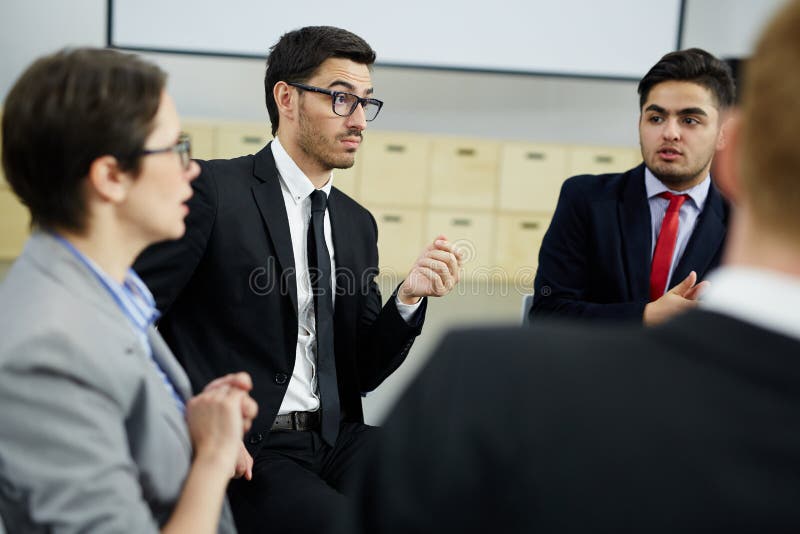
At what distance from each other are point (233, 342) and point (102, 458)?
0.79m

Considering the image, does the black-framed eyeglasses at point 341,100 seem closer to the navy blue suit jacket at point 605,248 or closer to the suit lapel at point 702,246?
the navy blue suit jacket at point 605,248

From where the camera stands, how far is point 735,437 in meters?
0.52

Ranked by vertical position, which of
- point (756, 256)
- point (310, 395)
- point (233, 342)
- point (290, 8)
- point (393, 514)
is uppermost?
point (290, 8)

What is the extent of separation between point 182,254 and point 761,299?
1.27m

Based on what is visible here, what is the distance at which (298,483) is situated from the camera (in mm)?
1492

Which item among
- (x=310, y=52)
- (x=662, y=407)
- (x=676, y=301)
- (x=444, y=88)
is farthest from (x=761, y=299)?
(x=444, y=88)

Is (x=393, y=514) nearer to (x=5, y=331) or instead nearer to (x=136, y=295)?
(x=5, y=331)

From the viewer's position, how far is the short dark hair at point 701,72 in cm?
191

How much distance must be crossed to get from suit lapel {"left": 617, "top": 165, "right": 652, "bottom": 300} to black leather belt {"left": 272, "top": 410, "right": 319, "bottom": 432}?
2.77 ft

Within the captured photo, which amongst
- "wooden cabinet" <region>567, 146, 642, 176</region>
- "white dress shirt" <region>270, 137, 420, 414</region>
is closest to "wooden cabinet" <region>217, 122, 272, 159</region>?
"wooden cabinet" <region>567, 146, 642, 176</region>

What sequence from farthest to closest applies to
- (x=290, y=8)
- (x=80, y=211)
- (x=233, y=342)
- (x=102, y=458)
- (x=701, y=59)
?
(x=290, y=8) < (x=701, y=59) < (x=233, y=342) < (x=80, y=211) < (x=102, y=458)

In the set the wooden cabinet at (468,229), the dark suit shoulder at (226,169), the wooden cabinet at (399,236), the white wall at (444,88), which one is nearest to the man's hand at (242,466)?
the dark suit shoulder at (226,169)

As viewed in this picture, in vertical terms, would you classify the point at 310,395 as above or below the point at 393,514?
below

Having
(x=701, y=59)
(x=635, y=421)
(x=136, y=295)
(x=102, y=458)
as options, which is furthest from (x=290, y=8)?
(x=635, y=421)
